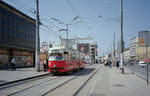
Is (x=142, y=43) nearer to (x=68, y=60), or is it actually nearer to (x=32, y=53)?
(x=68, y=60)

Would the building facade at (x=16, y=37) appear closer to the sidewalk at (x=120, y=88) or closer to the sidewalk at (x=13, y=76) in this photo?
the sidewalk at (x=13, y=76)

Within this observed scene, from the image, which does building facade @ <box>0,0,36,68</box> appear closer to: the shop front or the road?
the shop front

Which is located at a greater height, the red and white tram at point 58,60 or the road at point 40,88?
the red and white tram at point 58,60

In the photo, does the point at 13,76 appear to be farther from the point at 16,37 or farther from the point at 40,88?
the point at 16,37

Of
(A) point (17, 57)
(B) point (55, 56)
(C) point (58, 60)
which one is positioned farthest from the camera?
(A) point (17, 57)

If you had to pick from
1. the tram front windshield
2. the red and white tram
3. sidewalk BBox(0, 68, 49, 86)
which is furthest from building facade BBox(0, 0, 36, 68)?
the red and white tram

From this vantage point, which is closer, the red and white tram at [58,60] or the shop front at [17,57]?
the red and white tram at [58,60]

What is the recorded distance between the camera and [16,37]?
3209 centimetres

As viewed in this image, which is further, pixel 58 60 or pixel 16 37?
pixel 16 37

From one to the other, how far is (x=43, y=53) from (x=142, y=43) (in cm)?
1328

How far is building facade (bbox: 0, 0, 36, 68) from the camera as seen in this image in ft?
91.6

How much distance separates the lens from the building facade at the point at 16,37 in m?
27.9

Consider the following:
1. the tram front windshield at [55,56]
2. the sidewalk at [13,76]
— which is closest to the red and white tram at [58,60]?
the tram front windshield at [55,56]

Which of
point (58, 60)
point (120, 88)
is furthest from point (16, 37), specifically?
point (120, 88)
